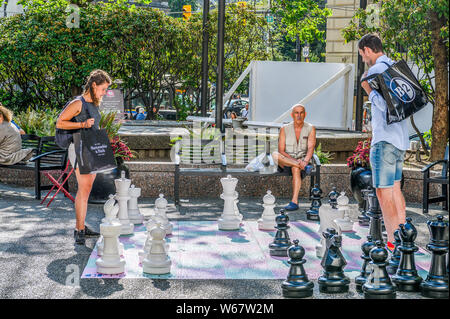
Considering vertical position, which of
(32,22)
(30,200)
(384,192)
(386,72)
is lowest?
(30,200)

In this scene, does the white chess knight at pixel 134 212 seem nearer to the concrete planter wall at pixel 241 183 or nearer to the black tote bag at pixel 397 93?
the concrete planter wall at pixel 241 183

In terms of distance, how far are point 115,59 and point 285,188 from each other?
9719 millimetres

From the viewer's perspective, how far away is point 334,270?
17.0ft

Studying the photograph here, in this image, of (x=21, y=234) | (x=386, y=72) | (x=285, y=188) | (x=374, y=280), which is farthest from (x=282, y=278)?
(x=285, y=188)

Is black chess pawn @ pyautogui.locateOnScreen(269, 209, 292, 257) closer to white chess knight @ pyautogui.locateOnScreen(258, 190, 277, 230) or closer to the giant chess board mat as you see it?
the giant chess board mat

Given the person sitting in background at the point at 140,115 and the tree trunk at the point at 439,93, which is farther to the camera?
the person sitting in background at the point at 140,115

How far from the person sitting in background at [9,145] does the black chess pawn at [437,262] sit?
22.4 ft

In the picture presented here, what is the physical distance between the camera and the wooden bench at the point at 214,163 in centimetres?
955

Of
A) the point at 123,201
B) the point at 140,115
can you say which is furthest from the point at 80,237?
the point at 140,115

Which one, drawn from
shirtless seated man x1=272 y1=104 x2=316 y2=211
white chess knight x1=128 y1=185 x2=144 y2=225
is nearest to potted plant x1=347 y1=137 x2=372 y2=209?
shirtless seated man x1=272 y1=104 x2=316 y2=211

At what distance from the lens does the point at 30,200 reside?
9852 millimetres

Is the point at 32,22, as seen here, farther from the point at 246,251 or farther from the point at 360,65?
the point at 246,251

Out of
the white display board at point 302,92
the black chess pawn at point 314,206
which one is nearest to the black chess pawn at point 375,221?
the black chess pawn at point 314,206

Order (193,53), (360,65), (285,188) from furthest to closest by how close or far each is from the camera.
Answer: (193,53) < (360,65) < (285,188)
